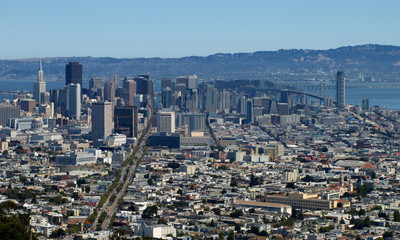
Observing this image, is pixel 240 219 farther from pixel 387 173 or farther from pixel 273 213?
pixel 387 173

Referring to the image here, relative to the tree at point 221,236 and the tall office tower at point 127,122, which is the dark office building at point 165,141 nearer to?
the tall office tower at point 127,122

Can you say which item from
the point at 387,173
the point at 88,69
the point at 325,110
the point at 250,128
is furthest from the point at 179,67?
the point at 387,173

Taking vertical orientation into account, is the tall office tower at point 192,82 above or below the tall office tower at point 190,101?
above

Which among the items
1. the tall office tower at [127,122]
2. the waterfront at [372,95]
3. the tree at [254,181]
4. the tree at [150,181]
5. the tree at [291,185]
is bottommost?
the waterfront at [372,95]

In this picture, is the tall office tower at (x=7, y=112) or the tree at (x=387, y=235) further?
the tall office tower at (x=7, y=112)

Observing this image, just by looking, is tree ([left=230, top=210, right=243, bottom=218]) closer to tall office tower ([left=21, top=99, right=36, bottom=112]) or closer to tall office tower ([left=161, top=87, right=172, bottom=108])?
tall office tower ([left=21, top=99, right=36, bottom=112])

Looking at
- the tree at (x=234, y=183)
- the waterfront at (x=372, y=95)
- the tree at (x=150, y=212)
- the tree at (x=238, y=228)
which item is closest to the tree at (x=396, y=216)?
the tree at (x=238, y=228)

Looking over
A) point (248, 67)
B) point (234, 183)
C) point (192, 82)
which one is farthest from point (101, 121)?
point (248, 67)
